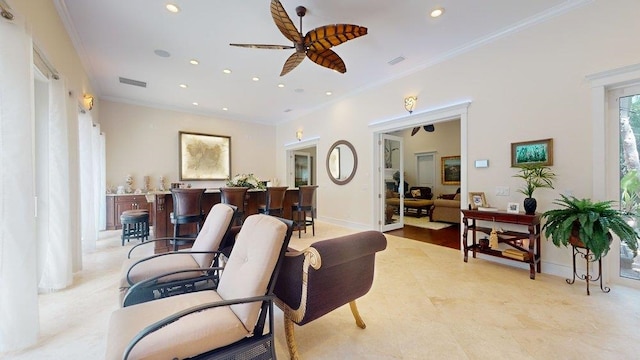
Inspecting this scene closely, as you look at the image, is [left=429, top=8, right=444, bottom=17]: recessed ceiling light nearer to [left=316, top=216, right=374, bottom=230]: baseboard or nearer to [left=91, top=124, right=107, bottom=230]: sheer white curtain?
[left=316, top=216, right=374, bottom=230]: baseboard

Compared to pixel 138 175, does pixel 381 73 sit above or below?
above

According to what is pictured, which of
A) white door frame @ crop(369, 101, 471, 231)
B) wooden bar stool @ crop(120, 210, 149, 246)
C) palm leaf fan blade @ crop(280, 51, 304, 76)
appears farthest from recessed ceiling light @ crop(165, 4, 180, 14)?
white door frame @ crop(369, 101, 471, 231)

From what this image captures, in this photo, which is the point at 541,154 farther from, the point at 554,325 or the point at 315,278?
the point at 315,278

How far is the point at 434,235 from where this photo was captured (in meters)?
5.40

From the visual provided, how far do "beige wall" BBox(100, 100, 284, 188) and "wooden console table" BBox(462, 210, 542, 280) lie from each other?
6.72 m

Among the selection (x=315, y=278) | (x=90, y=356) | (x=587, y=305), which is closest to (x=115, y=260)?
(x=90, y=356)

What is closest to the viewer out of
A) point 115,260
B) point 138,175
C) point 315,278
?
point 315,278

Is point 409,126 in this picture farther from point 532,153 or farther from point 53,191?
point 53,191

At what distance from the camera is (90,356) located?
1768 mm

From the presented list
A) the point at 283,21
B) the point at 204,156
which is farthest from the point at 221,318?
the point at 204,156

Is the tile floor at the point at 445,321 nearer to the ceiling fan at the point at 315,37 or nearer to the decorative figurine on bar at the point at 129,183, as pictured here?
the ceiling fan at the point at 315,37

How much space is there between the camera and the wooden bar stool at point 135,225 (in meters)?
4.54

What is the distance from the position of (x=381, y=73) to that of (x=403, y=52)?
825 millimetres

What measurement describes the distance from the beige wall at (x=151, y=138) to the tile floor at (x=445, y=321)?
3.92m
